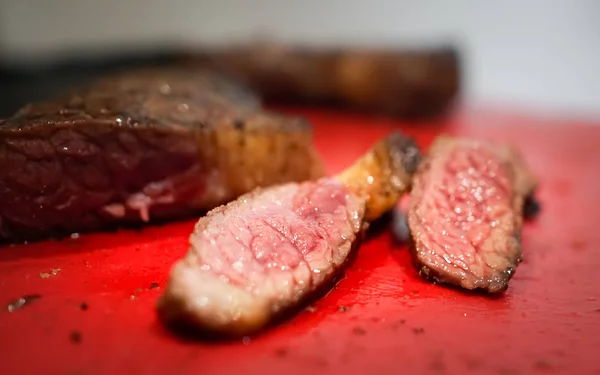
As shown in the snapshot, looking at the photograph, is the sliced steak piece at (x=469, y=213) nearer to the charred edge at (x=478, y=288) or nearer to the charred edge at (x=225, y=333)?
the charred edge at (x=478, y=288)

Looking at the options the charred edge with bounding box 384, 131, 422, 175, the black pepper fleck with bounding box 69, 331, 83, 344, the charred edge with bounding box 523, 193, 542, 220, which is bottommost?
the black pepper fleck with bounding box 69, 331, 83, 344

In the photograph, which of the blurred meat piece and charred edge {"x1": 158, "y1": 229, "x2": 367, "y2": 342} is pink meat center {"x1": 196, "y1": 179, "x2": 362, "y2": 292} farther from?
the blurred meat piece

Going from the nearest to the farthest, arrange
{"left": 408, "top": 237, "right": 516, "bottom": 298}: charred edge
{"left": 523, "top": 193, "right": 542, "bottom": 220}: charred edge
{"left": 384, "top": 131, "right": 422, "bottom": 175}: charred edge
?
{"left": 408, "top": 237, "right": 516, "bottom": 298}: charred edge, {"left": 384, "top": 131, "right": 422, "bottom": 175}: charred edge, {"left": 523, "top": 193, "right": 542, "bottom": 220}: charred edge

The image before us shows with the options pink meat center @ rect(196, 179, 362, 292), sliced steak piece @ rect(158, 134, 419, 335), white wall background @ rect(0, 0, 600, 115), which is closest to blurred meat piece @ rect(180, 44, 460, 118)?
white wall background @ rect(0, 0, 600, 115)

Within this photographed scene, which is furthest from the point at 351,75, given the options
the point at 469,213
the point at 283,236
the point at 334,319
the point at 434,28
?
the point at 334,319

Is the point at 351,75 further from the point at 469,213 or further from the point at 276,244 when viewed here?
the point at 276,244

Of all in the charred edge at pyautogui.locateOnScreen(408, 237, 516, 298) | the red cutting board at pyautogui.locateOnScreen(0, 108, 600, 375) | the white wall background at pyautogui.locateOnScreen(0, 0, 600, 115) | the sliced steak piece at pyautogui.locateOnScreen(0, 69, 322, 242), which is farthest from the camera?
the white wall background at pyautogui.locateOnScreen(0, 0, 600, 115)
